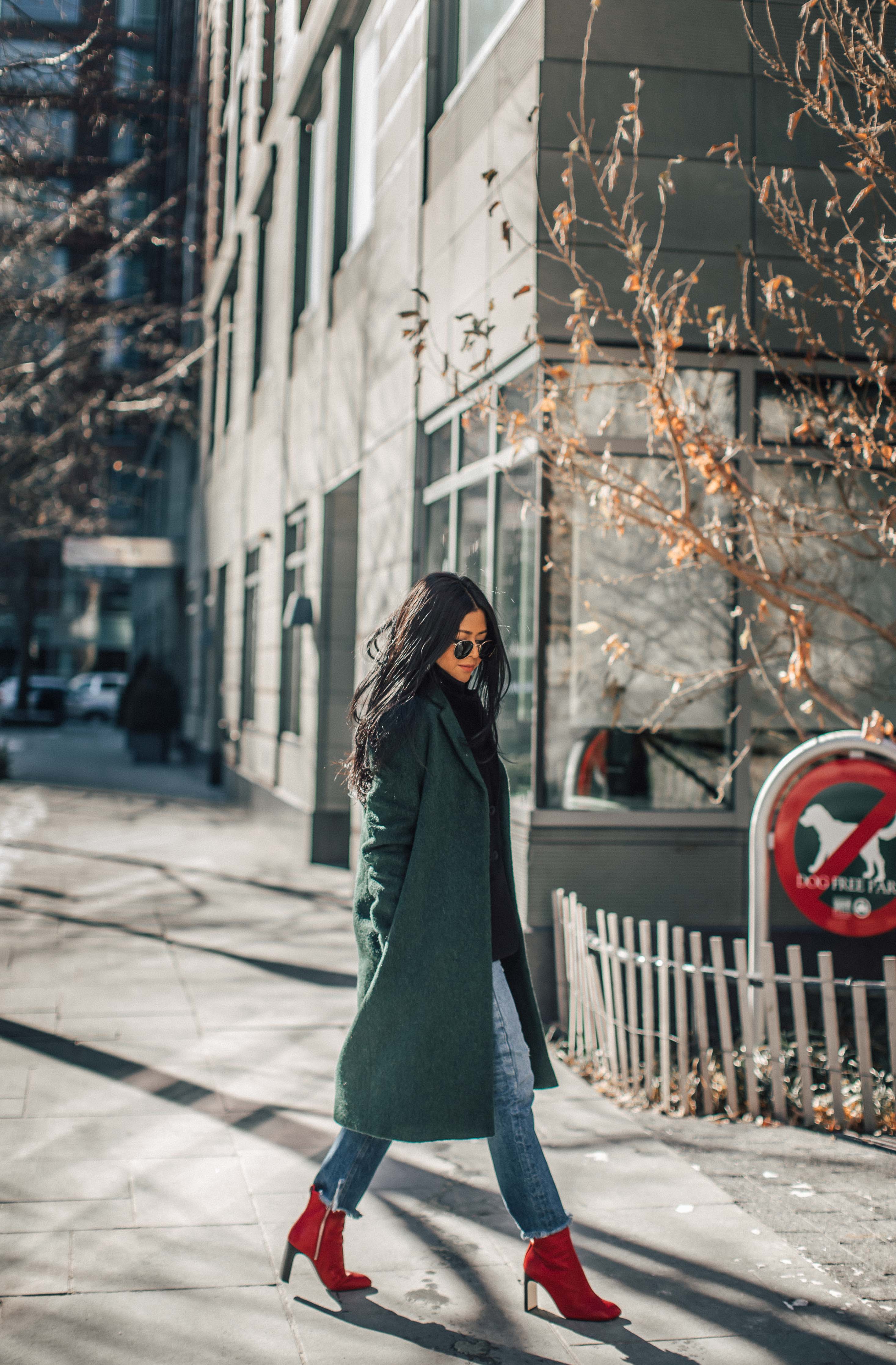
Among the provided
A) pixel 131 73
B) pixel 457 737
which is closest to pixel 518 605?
pixel 457 737

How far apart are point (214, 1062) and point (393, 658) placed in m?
3.17

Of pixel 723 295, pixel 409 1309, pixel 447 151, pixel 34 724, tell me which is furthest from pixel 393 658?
pixel 34 724

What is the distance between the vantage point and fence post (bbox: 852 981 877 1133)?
16.3 feet

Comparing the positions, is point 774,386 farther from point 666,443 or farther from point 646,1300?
point 646,1300

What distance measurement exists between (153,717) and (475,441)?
58.5ft

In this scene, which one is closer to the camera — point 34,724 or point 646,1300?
point 646,1300

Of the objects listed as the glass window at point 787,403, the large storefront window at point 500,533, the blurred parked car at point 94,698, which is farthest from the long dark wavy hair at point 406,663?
the blurred parked car at point 94,698

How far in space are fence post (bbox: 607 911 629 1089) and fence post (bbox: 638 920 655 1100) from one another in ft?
0.38

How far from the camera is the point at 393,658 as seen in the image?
3.43m

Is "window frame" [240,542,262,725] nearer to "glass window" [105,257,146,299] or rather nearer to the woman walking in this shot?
the woman walking

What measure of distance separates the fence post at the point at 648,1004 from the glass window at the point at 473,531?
9.89 feet

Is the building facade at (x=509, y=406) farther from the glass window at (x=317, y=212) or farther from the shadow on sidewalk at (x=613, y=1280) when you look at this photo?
the shadow on sidewalk at (x=613, y=1280)

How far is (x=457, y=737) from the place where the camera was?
335 cm

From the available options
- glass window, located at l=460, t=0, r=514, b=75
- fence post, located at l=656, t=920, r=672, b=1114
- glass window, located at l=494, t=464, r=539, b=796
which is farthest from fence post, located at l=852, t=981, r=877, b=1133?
glass window, located at l=460, t=0, r=514, b=75
